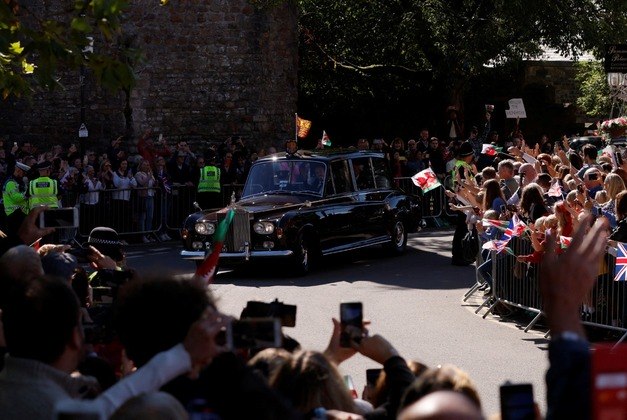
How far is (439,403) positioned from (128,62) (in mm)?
6645

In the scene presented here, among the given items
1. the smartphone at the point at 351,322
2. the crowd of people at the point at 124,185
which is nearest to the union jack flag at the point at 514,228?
the smartphone at the point at 351,322

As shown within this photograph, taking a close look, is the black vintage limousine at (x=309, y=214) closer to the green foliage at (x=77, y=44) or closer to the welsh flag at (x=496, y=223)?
the welsh flag at (x=496, y=223)

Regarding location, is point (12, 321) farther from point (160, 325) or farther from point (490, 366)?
point (490, 366)

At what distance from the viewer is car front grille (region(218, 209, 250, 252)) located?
17656mm

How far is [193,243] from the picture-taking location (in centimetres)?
1809

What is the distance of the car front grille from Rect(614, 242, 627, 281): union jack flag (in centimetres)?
716

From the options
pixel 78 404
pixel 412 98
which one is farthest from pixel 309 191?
pixel 412 98

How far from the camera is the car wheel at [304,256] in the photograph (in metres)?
17.7

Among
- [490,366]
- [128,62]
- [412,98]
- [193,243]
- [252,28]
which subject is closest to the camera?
[128,62]

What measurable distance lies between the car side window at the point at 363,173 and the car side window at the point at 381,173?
140 millimetres

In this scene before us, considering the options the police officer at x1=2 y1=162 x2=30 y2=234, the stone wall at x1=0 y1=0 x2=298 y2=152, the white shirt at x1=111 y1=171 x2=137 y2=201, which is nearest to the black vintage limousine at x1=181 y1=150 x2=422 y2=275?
the police officer at x1=2 y1=162 x2=30 y2=234

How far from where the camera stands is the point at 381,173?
2044 cm

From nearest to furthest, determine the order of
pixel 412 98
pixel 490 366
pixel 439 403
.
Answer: pixel 439 403
pixel 490 366
pixel 412 98

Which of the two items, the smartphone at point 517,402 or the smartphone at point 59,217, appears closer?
the smartphone at point 517,402
